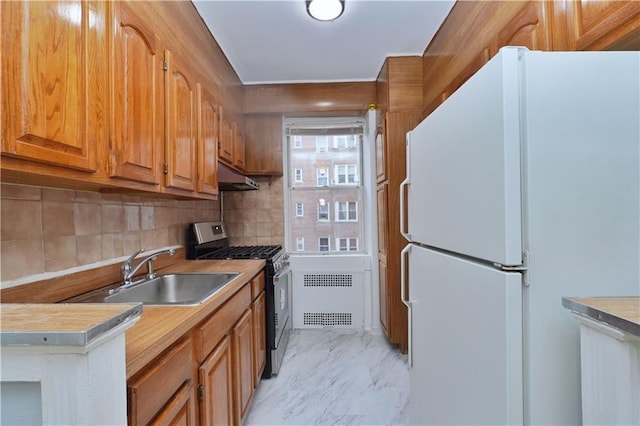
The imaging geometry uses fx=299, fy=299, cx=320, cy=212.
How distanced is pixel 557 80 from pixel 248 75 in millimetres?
2693

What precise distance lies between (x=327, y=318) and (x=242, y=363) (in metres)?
1.69

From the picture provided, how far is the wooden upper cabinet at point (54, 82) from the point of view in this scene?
712 millimetres

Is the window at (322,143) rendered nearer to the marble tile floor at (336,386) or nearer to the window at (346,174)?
the window at (346,174)

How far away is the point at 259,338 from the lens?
2.05m

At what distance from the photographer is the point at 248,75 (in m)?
2.90

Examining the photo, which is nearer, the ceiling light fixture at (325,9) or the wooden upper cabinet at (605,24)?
the wooden upper cabinet at (605,24)

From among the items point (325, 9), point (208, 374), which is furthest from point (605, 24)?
point (208, 374)

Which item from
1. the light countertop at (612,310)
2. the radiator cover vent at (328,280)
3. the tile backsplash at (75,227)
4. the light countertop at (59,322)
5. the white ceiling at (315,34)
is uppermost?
the white ceiling at (315,34)

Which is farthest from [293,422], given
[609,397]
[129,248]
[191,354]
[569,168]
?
[569,168]

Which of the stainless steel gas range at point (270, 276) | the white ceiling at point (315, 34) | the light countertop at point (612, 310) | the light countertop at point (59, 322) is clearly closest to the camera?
the light countertop at point (59, 322)

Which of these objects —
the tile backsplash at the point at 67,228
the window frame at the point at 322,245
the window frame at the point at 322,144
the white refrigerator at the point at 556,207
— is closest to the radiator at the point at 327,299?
the window frame at the point at 322,245

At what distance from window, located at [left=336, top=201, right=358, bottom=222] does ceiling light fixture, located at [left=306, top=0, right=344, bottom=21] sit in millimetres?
1854

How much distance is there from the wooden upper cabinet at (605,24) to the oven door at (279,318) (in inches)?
82.2

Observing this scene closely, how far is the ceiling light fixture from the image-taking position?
1.85m
